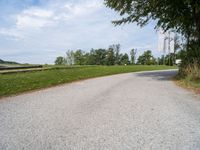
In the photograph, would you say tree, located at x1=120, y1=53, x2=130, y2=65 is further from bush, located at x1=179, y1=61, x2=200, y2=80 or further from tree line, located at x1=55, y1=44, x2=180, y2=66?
bush, located at x1=179, y1=61, x2=200, y2=80

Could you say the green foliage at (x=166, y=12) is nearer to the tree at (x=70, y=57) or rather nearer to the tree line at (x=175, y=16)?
the tree line at (x=175, y=16)

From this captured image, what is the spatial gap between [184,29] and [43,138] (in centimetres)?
1814

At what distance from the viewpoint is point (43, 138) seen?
16.7 feet

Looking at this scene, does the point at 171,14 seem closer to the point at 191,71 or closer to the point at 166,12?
the point at 166,12

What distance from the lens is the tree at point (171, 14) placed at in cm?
1761

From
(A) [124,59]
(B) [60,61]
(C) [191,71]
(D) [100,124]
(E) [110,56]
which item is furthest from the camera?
(B) [60,61]

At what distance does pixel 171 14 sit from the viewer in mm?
18188

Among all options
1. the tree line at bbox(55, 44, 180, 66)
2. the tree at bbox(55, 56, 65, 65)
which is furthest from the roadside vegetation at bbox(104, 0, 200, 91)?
the tree at bbox(55, 56, 65, 65)

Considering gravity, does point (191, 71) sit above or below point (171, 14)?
below

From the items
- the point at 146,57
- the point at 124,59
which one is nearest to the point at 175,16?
the point at 146,57

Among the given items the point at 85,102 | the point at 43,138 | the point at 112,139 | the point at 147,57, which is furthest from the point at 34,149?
the point at 147,57

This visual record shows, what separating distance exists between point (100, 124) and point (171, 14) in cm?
1410

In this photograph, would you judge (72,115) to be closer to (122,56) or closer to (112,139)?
(112,139)

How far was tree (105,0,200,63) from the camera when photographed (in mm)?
17611
